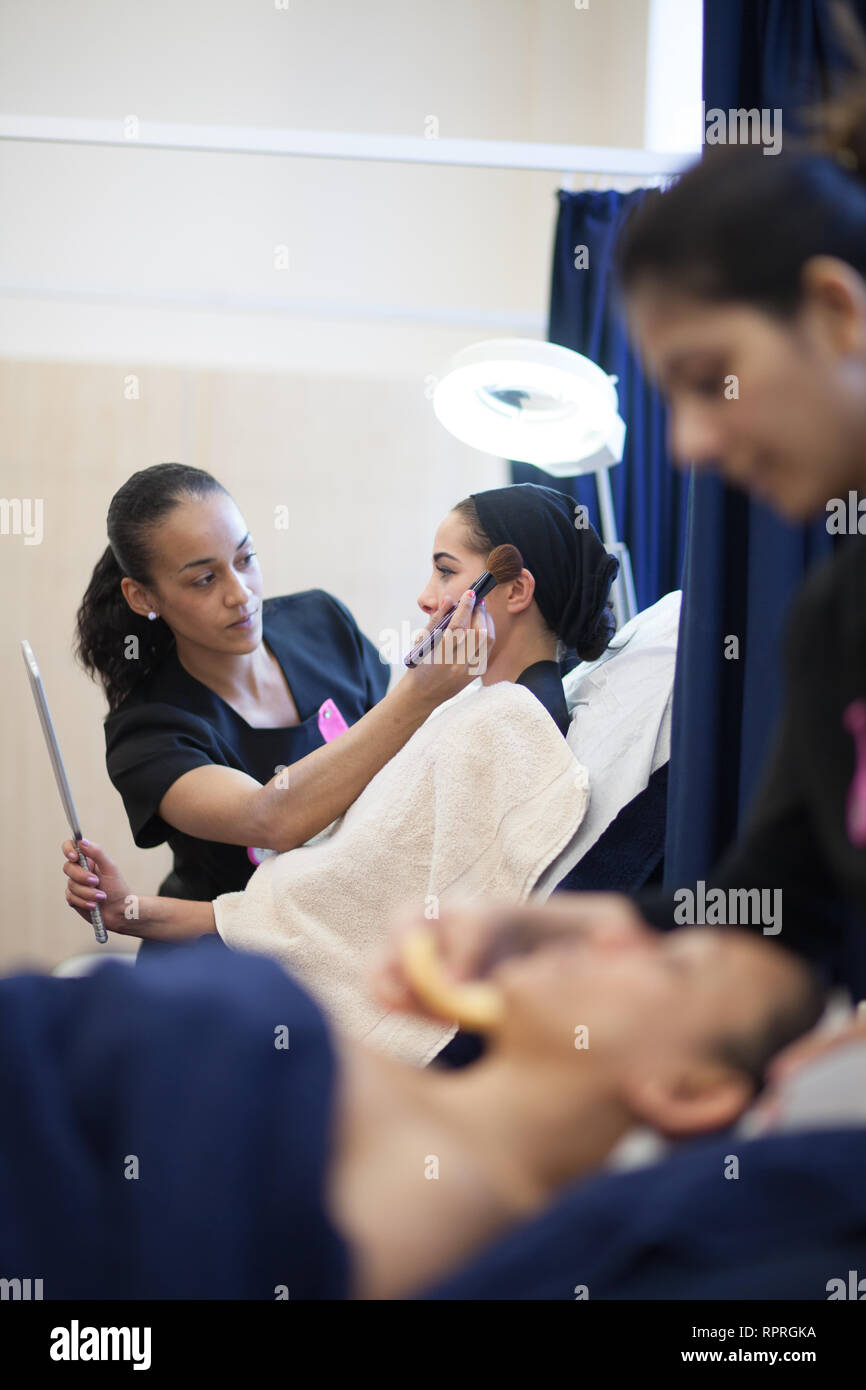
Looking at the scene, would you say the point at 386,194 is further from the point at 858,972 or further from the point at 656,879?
the point at 858,972

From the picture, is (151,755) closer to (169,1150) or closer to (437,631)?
(437,631)

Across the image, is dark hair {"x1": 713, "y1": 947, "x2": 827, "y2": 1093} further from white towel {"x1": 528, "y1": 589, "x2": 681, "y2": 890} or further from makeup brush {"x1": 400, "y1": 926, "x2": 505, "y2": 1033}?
white towel {"x1": 528, "y1": 589, "x2": 681, "y2": 890}

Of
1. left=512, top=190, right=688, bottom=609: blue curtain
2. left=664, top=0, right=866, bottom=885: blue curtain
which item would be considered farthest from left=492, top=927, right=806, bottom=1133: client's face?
left=512, top=190, right=688, bottom=609: blue curtain

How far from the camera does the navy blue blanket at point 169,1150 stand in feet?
1.85

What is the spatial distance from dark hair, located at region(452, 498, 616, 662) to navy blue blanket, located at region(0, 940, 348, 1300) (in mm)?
1065

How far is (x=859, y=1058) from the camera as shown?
2.29ft

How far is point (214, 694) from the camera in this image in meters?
1.76

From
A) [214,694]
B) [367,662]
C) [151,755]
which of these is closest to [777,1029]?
[151,755]

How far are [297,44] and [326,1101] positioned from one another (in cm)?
328

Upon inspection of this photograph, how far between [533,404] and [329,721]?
576 millimetres

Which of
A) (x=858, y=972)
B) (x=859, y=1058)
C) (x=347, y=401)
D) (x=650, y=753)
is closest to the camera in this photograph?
(x=859, y=1058)

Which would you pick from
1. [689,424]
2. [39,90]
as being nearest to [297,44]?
[39,90]

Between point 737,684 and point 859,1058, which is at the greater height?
point 737,684
